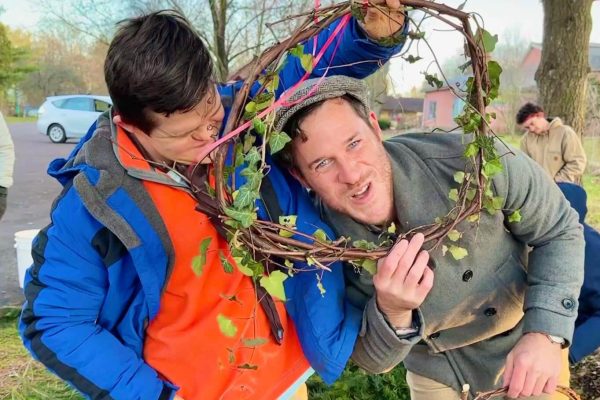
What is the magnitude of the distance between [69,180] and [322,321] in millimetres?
849

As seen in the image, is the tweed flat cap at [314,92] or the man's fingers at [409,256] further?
the tweed flat cap at [314,92]

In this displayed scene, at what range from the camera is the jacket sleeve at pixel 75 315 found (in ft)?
5.00

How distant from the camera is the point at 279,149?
54.9 inches

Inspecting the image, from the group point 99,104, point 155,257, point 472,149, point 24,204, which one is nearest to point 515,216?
point 472,149

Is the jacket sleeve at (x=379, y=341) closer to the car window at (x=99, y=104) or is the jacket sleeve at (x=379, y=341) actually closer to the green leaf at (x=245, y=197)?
the green leaf at (x=245, y=197)

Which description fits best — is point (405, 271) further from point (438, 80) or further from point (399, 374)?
point (399, 374)

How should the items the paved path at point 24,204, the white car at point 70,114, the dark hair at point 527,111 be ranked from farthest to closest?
the white car at point 70,114 < the dark hair at point 527,111 < the paved path at point 24,204

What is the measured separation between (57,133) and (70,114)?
1073mm

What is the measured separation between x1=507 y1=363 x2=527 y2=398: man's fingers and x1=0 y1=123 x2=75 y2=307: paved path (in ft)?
15.0

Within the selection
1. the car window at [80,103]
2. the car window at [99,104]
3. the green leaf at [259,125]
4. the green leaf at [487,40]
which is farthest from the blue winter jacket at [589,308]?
the car window at [80,103]

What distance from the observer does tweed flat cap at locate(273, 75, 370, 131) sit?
5.10ft

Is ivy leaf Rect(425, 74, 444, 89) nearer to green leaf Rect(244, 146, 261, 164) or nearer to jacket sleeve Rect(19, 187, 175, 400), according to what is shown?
green leaf Rect(244, 146, 261, 164)

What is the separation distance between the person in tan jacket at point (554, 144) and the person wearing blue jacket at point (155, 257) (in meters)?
5.35

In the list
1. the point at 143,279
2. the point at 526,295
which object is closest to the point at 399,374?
the point at 526,295
